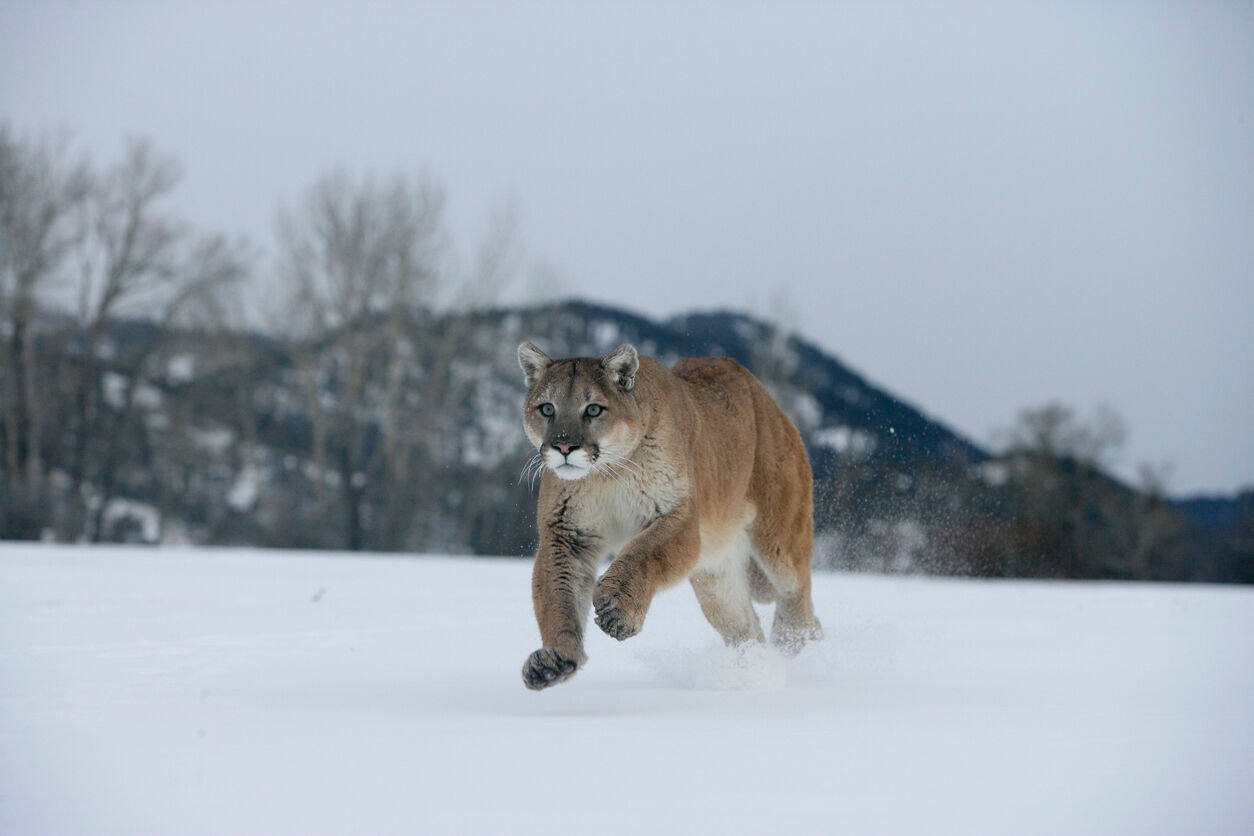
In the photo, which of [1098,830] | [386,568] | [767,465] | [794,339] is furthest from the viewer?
[794,339]

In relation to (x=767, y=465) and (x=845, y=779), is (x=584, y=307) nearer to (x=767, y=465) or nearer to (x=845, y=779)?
(x=767, y=465)

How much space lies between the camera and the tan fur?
596cm

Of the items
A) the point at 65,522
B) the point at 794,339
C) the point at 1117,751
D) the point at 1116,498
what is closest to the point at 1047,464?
the point at 1116,498

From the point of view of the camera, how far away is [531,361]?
655cm

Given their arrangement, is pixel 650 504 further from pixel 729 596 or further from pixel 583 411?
pixel 729 596

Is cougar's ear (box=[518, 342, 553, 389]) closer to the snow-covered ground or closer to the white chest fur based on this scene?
the white chest fur

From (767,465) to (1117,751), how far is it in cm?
334

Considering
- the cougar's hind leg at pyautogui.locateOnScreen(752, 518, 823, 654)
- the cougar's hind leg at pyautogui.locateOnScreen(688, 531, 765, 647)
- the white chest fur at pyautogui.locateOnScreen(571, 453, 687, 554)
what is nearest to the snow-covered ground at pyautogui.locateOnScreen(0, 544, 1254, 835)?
the cougar's hind leg at pyautogui.locateOnScreen(752, 518, 823, 654)

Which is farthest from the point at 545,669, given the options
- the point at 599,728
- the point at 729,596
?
the point at 729,596

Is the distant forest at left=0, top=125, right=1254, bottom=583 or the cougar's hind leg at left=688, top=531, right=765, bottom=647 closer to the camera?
the cougar's hind leg at left=688, top=531, right=765, bottom=647

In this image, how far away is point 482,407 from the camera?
33.3 m

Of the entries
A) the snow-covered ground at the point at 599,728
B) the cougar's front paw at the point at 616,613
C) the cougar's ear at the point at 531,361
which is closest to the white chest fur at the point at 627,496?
the cougar's ear at the point at 531,361

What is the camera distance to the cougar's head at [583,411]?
5980mm

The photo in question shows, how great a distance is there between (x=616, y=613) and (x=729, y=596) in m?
2.30
